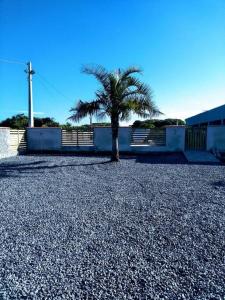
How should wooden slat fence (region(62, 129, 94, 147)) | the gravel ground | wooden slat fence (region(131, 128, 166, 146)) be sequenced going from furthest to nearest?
wooden slat fence (region(62, 129, 94, 147)), wooden slat fence (region(131, 128, 166, 146)), the gravel ground

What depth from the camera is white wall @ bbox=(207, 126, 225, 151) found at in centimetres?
1655

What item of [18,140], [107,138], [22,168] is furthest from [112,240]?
[18,140]

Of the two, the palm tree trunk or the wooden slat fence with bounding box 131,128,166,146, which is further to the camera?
the wooden slat fence with bounding box 131,128,166,146

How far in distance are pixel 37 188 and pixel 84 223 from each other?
3.52 m

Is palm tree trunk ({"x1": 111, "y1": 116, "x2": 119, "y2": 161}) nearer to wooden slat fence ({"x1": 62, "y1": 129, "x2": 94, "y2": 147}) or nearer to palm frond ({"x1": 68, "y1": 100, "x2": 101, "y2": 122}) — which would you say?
palm frond ({"x1": 68, "y1": 100, "x2": 101, "y2": 122})

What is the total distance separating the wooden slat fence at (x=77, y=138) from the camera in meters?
18.0

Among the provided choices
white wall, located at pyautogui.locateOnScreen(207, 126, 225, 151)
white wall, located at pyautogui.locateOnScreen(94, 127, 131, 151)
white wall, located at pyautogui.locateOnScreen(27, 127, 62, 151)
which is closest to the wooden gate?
white wall, located at pyautogui.locateOnScreen(207, 126, 225, 151)

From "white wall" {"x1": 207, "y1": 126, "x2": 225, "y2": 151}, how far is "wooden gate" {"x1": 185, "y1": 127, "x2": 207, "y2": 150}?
32 cm

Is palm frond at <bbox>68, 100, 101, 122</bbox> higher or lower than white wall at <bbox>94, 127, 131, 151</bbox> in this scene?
higher

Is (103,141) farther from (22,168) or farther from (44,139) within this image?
(22,168)

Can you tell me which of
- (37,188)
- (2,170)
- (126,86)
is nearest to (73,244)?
(37,188)

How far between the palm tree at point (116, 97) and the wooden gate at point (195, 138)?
4751 millimetres

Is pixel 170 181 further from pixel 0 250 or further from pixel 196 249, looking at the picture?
pixel 0 250

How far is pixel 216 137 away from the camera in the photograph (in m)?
16.7
